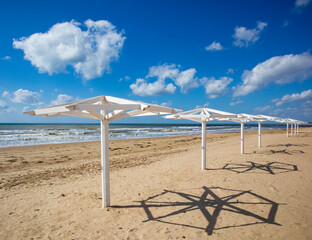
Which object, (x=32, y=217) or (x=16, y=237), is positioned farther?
(x=32, y=217)

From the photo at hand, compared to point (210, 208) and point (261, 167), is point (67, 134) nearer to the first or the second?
point (261, 167)

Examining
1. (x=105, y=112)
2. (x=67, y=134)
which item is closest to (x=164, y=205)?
(x=105, y=112)

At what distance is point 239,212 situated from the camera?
394 centimetres

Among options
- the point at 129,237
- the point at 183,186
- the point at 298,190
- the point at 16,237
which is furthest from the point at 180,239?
the point at 298,190

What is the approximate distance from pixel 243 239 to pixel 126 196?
2.87 m

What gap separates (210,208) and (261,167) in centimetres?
446

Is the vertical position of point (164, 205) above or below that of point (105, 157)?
below

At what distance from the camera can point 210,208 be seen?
4.11 m

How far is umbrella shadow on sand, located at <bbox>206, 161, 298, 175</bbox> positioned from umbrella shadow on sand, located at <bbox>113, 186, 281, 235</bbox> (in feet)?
7.82

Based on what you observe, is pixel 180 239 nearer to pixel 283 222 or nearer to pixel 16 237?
pixel 283 222

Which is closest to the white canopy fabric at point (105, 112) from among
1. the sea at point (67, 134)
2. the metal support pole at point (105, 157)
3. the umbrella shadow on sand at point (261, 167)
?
the metal support pole at point (105, 157)

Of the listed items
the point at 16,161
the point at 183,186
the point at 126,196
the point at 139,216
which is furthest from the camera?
the point at 16,161

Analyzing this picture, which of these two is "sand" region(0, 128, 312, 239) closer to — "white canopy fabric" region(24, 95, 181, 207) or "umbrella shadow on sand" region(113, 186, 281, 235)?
"umbrella shadow on sand" region(113, 186, 281, 235)

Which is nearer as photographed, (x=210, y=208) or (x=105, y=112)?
(x=105, y=112)
